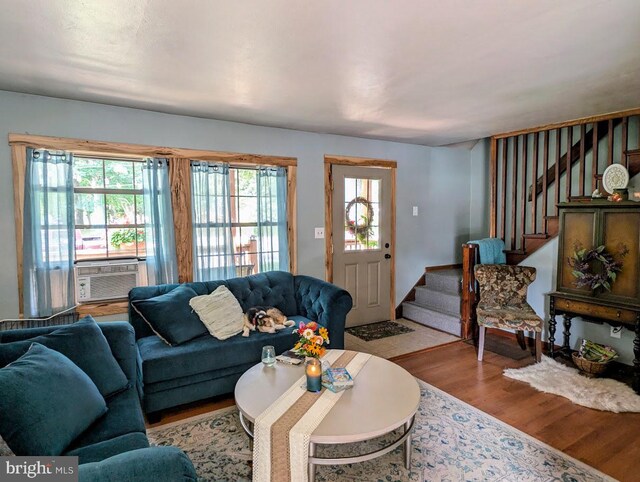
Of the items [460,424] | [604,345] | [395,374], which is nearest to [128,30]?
[395,374]

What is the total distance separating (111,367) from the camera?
82.1 inches

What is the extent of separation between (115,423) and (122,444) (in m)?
0.23

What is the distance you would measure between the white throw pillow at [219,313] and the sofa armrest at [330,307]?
706mm

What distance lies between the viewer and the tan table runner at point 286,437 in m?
1.71

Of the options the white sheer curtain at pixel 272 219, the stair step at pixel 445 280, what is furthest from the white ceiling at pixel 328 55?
the stair step at pixel 445 280

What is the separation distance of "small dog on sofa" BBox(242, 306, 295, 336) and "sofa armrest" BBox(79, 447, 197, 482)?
5.93 ft

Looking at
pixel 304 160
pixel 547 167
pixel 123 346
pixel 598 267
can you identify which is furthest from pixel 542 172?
pixel 123 346

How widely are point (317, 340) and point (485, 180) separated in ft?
14.5

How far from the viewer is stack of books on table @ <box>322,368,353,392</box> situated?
2.13m

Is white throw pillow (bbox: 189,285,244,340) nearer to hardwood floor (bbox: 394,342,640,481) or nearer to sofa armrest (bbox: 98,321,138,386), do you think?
sofa armrest (bbox: 98,321,138,386)

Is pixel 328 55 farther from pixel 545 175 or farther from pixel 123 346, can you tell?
pixel 545 175

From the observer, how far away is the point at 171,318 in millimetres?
2904

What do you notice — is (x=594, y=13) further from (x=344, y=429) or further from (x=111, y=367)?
(x=111, y=367)

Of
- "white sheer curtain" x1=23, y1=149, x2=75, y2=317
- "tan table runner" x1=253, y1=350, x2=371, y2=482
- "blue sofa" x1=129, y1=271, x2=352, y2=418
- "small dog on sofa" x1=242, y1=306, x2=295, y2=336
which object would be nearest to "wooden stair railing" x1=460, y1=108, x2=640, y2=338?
"blue sofa" x1=129, y1=271, x2=352, y2=418
